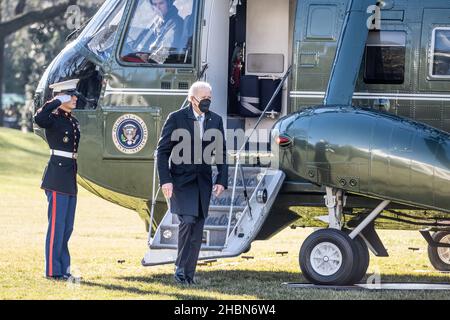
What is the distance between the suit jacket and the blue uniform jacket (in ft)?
3.90

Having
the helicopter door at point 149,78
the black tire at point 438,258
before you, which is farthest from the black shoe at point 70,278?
the black tire at point 438,258

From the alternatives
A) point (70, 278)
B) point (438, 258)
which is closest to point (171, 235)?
point (70, 278)

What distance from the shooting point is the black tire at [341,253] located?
1158cm

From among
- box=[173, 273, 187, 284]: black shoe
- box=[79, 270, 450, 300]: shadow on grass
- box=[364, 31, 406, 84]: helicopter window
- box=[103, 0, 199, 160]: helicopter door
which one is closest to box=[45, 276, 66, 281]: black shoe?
box=[79, 270, 450, 300]: shadow on grass

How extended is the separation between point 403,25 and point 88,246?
19.6 ft

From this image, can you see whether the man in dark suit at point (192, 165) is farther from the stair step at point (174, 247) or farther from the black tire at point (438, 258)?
the black tire at point (438, 258)

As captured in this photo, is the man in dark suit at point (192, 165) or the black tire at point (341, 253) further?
the black tire at point (341, 253)

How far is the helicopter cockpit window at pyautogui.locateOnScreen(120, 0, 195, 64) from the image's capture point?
516 inches

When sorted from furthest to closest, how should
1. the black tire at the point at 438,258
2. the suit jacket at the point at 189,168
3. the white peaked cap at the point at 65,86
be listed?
the black tire at the point at 438,258 < the white peaked cap at the point at 65,86 < the suit jacket at the point at 189,168

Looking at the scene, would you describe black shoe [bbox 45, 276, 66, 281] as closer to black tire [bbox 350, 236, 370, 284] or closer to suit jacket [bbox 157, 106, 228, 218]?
suit jacket [bbox 157, 106, 228, 218]

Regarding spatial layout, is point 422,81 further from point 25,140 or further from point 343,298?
point 25,140

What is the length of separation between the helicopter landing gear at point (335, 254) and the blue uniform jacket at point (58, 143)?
248 cm

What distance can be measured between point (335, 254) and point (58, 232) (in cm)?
279
